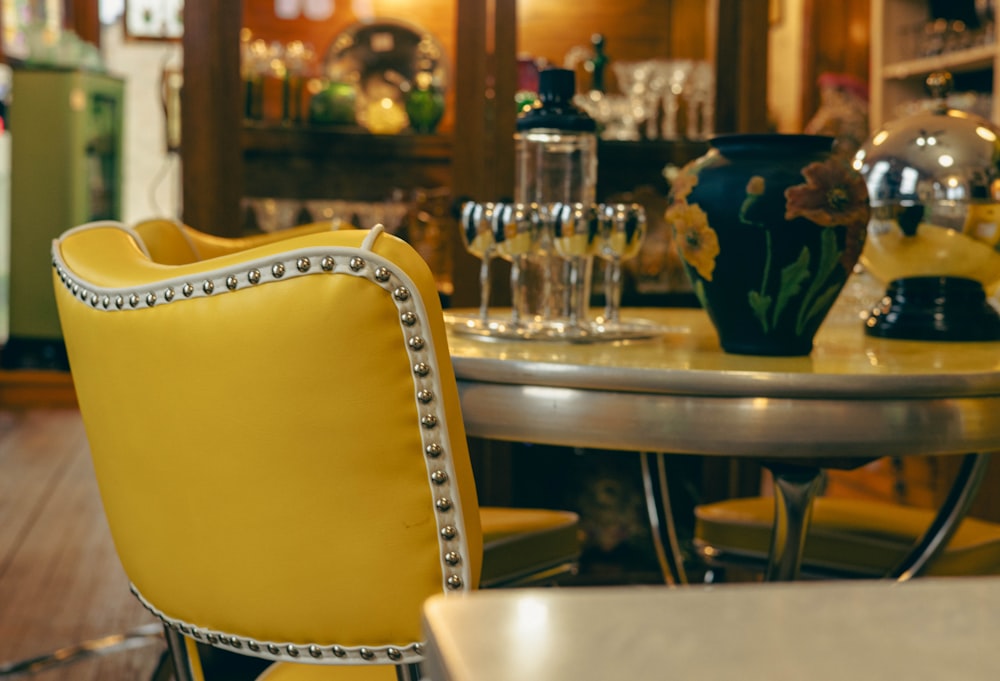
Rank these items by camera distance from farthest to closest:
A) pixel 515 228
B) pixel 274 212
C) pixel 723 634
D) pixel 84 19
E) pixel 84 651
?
pixel 84 19, pixel 274 212, pixel 84 651, pixel 515 228, pixel 723 634

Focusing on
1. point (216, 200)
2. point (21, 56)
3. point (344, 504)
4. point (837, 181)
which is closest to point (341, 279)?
point (344, 504)

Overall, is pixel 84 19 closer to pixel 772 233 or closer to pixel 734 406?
pixel 772 233

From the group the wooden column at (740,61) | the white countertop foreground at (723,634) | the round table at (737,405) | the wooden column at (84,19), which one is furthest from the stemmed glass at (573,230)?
the wooden column at (84,19)

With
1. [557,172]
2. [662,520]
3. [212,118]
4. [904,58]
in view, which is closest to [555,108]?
[557,172]

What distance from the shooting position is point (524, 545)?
1.48 meters

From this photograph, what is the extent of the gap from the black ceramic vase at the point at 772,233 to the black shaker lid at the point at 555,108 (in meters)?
0.28

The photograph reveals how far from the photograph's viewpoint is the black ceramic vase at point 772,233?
1108mm

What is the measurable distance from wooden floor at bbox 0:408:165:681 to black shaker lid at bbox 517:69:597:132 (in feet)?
4.52

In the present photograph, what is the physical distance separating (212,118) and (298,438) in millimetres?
1923

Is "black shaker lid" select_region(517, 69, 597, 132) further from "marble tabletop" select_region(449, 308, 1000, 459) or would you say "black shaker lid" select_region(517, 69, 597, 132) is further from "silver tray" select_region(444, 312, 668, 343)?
"marble tabletop" select_region(449, 308, 1000, 459)

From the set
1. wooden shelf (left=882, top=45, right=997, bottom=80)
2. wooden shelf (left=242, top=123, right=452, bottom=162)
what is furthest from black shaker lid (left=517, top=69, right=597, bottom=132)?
wooden shelf (left=882, top=45, right=997, bottom=80)

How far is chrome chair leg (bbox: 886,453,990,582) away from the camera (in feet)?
4.70

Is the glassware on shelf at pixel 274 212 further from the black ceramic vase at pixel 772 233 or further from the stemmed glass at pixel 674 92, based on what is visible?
the black ceramic vase at pixel 772 233

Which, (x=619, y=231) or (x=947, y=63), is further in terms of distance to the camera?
(x=947, y=63)
